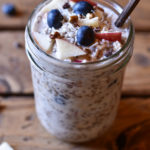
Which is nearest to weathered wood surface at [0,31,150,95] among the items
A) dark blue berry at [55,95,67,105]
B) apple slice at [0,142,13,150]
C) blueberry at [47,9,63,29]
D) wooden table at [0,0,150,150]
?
wooden table at [0,0,150,150]

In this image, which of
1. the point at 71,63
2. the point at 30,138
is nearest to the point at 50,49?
the point at 71,63

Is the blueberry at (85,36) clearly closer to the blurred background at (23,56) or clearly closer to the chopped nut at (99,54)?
the chopped nut at (99,54)

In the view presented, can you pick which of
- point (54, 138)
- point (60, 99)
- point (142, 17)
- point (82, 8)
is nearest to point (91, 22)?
point (82, 8)

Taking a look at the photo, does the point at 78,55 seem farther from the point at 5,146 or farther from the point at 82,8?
the point at 5,146

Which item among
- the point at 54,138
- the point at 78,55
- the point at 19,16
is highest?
the point at 78,55

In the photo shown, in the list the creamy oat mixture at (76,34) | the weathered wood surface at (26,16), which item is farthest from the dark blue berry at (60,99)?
the weathered wood surface at (26,16)

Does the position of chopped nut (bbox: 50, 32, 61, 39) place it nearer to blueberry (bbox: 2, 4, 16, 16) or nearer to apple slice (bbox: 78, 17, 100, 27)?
apple slice (bbox: 78, 17, 100, 27)
